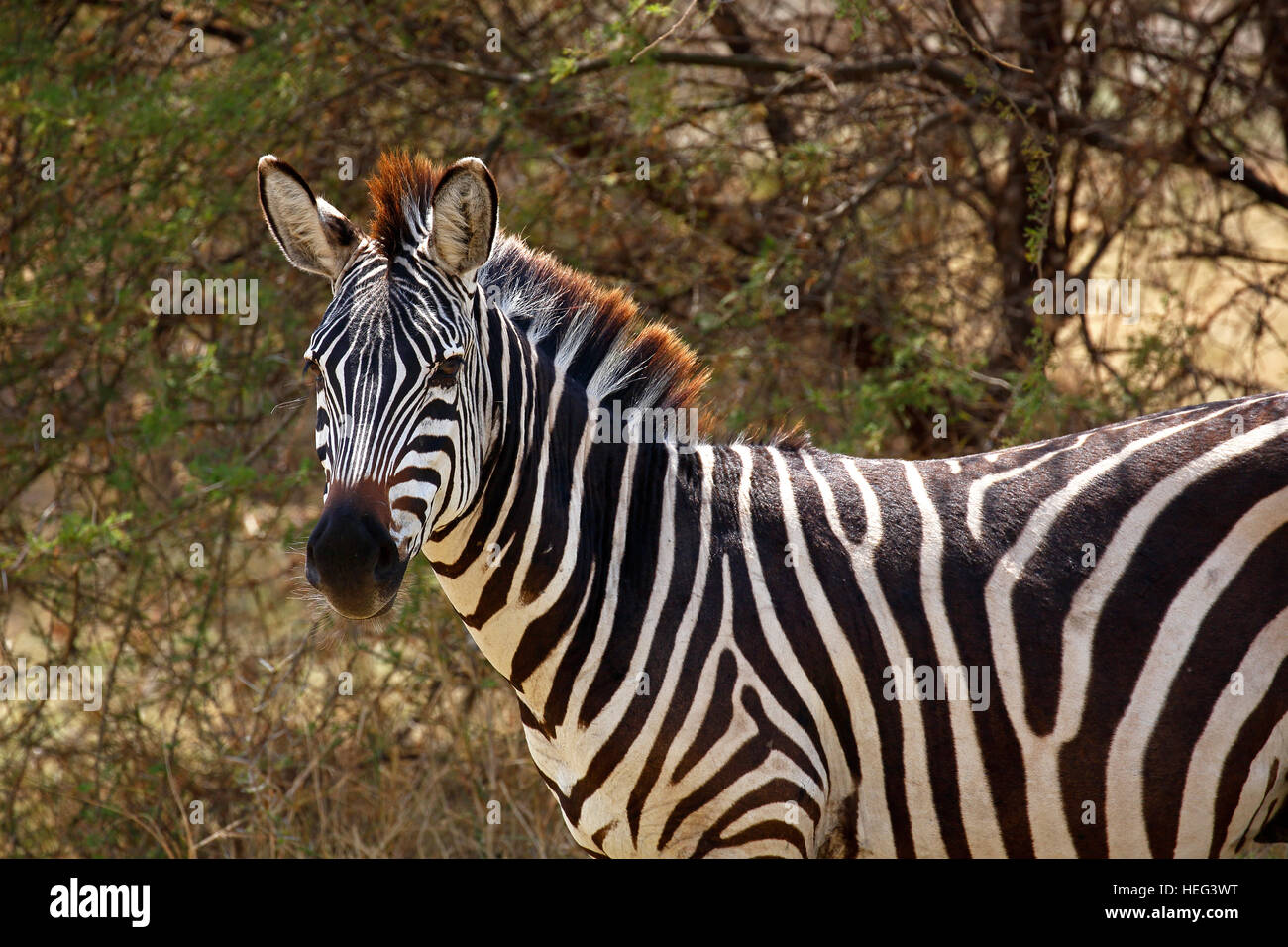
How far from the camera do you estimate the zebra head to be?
2.88m

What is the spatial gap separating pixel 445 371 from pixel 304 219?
69cm

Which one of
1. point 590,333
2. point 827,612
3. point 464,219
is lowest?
point 827,612

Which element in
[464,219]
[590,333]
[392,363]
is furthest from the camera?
[590,333]

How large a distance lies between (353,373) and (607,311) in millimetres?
933

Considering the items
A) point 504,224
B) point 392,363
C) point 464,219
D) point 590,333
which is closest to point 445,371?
point 392,363

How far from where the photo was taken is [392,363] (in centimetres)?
302

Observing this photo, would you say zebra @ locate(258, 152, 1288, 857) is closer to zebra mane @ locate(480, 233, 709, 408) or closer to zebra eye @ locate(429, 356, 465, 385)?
zebra eye @ locate(429, 356, 465, 385)

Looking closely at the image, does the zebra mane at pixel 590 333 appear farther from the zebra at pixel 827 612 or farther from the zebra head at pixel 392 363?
the zebra head at pixel 392 363

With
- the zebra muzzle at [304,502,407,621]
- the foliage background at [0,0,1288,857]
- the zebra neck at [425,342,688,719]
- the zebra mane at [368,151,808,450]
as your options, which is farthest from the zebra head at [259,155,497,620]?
the foliage background at [0,0,1288,857]

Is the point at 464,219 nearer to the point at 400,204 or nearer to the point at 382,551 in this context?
the point at 400,204

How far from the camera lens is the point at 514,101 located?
20.9 feet

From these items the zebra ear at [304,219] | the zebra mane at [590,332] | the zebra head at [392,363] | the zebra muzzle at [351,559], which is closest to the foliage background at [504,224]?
the zebra mane at [590,332]
